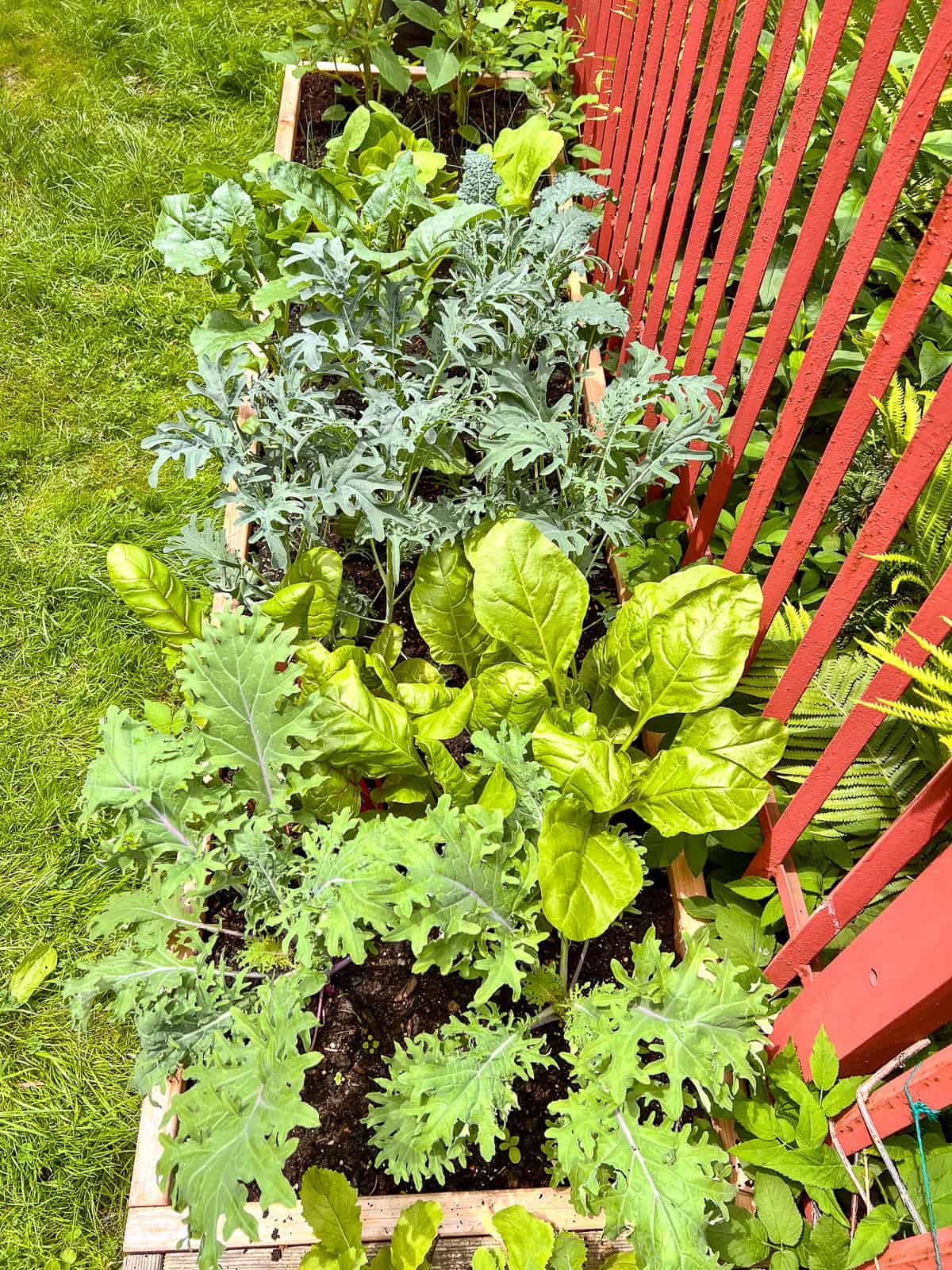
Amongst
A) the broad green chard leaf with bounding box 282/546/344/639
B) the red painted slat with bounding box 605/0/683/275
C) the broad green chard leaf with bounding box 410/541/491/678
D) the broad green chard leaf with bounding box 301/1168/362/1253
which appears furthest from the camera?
the red painted slat with bounding box 605/0/683/275

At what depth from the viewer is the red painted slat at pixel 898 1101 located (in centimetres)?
135

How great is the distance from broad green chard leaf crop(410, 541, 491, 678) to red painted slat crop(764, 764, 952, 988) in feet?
2.76

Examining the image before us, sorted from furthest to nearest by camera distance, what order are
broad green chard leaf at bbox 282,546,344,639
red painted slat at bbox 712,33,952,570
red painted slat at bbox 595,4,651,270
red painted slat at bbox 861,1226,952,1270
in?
red painted slat at bbox 595,4,651,270, broad green chard leaf at bbox 282,546,344,639, red painted slat at bbox 861,1226,952,1270, red painted slat at bbox 712,33,952,570

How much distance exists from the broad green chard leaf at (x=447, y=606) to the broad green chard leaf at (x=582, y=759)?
1.10 ft

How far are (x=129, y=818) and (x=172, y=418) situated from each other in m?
1.75

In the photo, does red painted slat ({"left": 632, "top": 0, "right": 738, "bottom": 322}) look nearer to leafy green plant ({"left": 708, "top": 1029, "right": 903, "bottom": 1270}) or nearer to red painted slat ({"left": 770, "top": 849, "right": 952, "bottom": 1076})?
red painted slat ({"left": 770, "top": 849, "right": 952, "bottom": 1076})

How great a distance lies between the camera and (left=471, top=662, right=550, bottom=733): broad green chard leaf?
1855mm

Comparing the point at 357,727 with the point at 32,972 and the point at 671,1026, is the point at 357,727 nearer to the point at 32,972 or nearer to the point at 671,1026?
the point at 671,1026

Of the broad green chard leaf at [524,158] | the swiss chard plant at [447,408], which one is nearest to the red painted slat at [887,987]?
the swiss chard plant at [447,408]

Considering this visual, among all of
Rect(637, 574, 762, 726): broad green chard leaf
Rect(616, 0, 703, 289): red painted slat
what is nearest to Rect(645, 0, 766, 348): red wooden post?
Rect(616, 0, 703, 289): red painted slat

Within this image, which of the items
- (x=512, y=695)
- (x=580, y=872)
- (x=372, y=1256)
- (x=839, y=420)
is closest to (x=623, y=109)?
(x=839, y=420)

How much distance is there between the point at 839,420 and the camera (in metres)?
A: 1.62

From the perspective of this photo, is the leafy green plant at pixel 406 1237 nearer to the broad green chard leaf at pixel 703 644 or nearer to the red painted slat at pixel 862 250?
the broad green chard leaf at pixel 703 644

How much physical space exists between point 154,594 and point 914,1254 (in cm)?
175
